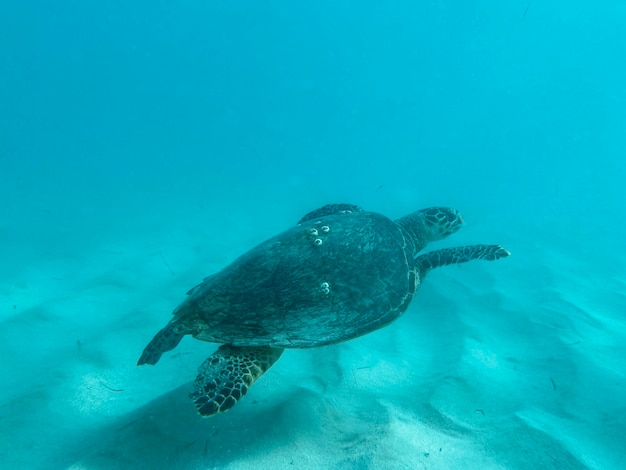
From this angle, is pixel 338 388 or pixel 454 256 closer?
pixel 338 388

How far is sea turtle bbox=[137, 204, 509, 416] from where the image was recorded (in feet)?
11.3

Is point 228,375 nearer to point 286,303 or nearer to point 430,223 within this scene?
point 286,303

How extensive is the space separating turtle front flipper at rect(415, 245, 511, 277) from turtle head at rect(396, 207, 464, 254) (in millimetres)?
615

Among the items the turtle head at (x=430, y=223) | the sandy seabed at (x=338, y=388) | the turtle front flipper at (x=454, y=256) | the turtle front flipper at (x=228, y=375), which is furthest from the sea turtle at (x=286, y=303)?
the turtle head at (x=430, y=223)

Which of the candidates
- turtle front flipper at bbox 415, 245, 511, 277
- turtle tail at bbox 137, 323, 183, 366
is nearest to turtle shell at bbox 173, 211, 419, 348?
turtle tail at bbox 137, 323, 183, 366

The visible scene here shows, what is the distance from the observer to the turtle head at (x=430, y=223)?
632 cm

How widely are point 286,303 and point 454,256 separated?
135 inches

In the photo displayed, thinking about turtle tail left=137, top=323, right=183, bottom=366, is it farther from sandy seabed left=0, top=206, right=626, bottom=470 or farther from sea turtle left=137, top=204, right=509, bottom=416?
sandy seabed left=0, top=206, right=626, bottom=470

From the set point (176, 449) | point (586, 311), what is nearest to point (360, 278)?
point (176, 449)

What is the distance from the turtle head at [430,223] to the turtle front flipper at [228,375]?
3.66 metres

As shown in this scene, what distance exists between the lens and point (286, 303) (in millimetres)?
3553

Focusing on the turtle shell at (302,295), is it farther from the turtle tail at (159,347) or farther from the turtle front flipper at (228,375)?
the turtle tail at (159,347)

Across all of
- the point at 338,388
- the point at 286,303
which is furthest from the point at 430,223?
the point at 286,303

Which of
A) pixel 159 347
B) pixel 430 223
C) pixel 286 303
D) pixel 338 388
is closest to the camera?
pixel 286 303
